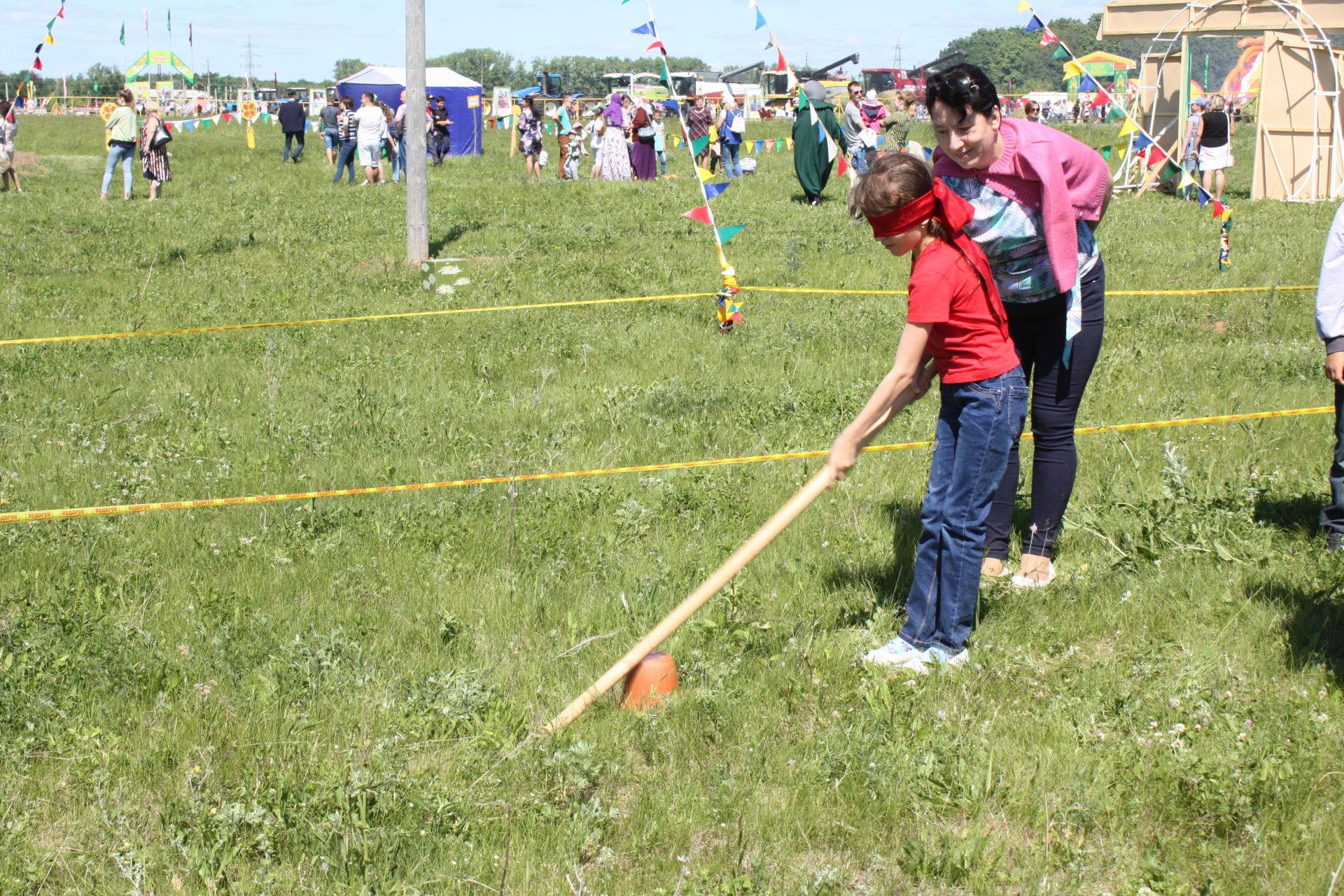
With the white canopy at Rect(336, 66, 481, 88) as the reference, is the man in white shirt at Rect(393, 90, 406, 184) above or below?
below

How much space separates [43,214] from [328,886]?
635 inches

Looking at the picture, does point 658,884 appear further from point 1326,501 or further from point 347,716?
point 1326,501

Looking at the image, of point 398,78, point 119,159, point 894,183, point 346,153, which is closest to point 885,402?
point 894,183

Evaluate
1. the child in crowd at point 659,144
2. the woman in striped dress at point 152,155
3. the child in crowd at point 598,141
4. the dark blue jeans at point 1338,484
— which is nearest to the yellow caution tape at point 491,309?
the dark blue jeans at point 1338,484

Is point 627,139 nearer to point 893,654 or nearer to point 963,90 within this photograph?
point 963,90

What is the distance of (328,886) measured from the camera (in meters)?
3.05

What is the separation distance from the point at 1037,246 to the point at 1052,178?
11.1 inches

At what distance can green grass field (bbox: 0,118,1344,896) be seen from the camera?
323 centimetres

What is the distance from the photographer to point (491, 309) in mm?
10008

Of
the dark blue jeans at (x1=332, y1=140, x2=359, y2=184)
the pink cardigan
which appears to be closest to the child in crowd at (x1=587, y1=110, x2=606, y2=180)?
the dark blue jeans at (x1=332, y1=140, x2=359, y2=184)

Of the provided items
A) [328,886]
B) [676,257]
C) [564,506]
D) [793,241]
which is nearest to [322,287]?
[676,257]

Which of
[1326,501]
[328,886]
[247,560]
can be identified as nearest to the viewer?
[328,886]

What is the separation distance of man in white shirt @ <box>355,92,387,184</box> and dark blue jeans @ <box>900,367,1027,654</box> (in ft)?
61.8

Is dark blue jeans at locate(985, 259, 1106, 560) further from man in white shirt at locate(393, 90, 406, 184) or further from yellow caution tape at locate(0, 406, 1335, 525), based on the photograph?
man in white shirt at locate(393, 90, 406, 184)
